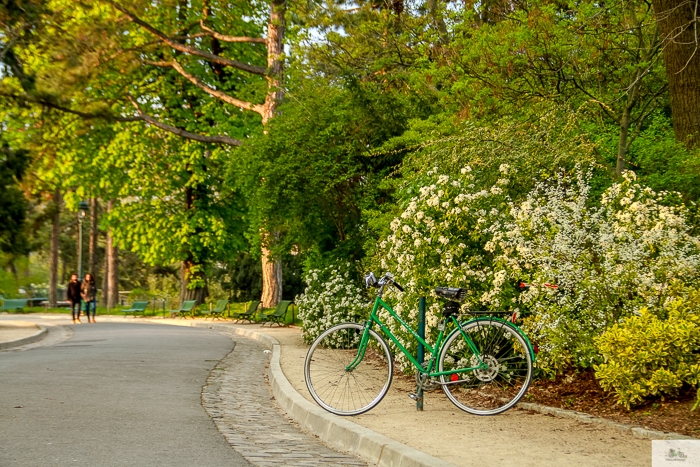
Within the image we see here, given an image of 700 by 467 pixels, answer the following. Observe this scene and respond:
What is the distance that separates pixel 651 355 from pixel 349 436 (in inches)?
112

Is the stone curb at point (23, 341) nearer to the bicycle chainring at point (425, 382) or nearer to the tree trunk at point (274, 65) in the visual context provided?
the tree trunk at point (274, 65)

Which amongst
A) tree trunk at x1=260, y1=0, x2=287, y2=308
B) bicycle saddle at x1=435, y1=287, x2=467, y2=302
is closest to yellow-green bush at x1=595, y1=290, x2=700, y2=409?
bicycle saddle at x1=435, y1=287, x2=467, y2=302

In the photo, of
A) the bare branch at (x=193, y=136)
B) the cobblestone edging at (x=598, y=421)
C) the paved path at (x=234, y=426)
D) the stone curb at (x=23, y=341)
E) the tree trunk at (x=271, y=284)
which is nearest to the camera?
the paved path at (x=234, y=426)

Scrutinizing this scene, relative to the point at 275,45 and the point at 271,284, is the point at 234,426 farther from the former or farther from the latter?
the point at 275,45

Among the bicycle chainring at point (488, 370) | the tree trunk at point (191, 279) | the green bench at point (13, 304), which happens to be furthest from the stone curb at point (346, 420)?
the green bench at point (13, 304)

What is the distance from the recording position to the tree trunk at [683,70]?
9.73 meters

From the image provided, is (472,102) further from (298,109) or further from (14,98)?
(14,98)

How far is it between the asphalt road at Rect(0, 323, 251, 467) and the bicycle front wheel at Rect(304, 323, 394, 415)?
47.3 inches

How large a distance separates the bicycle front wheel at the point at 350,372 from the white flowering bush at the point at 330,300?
542 cm

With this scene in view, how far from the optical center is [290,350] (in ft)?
44.3

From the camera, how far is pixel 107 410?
278 inches

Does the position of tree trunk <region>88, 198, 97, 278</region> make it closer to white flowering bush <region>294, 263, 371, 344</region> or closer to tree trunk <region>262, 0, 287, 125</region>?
tree trunk <region>262, 0, 287, 125</region>

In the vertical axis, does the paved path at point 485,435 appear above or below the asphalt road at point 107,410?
above

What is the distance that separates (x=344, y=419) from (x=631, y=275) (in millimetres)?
3330
